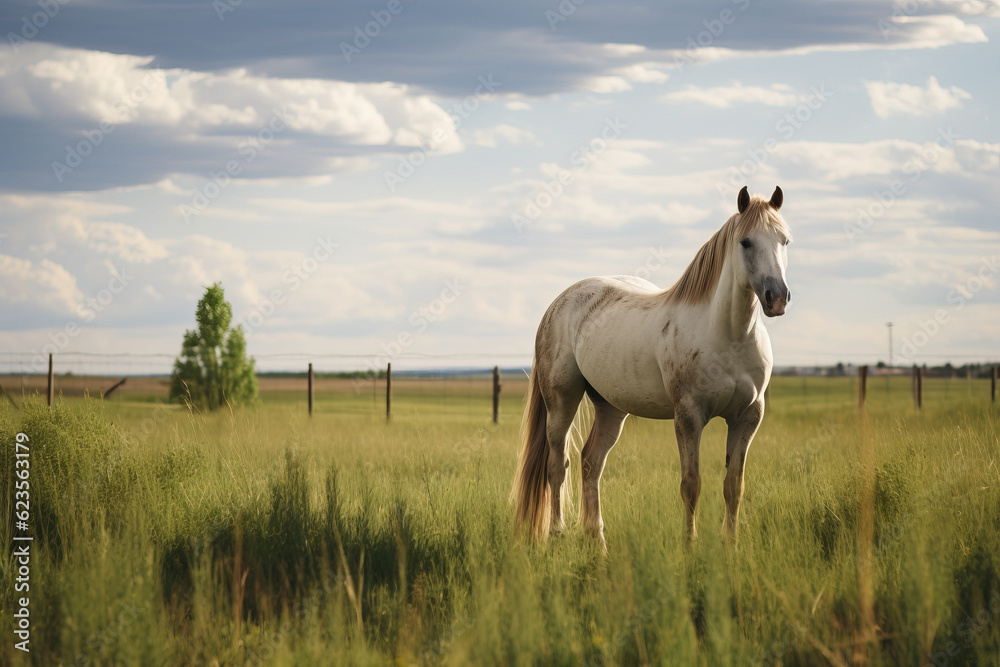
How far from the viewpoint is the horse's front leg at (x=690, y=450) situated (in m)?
4.90

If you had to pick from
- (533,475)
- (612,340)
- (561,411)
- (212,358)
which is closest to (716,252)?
(612,340)

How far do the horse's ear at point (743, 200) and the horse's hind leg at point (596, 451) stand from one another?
2.13m

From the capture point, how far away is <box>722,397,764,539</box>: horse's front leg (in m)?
4.96

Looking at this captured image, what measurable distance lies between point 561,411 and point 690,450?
5.02 feet

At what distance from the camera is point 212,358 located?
21.0 meters

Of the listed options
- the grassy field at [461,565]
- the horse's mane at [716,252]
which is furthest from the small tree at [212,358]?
the horse's mane at [716,252]

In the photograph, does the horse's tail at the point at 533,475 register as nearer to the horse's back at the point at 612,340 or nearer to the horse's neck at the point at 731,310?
the horse's back at the point at 612,340

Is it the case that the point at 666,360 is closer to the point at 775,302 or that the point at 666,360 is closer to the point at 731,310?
the point at 731,310

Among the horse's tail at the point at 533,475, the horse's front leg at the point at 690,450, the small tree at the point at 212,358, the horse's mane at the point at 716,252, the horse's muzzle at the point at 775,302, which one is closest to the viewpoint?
the horse's muzzle at the point at 775,302

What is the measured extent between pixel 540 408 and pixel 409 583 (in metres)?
2.48

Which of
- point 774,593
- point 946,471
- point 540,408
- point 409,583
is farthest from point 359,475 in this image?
point 946,471

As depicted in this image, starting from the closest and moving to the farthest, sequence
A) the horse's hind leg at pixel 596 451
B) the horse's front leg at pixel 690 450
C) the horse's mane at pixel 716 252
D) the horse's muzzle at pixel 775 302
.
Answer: the horse's muzzle at pixel 775 302
the horse's mane at pixel 716 252
the horse's front leg at pixel 690 450
the horse's hind leg at pixel 596 451

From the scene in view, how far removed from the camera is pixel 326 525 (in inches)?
200

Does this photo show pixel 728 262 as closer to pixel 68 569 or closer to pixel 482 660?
pixel 482 660
